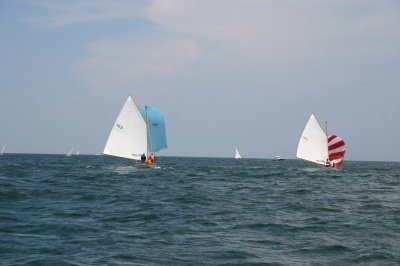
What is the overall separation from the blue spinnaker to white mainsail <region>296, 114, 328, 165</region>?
66.2ft

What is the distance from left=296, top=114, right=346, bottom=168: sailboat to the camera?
62638 millimetres

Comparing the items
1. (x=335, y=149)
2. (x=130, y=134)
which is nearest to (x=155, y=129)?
(x=130, y=134)

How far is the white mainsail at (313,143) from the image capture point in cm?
6259

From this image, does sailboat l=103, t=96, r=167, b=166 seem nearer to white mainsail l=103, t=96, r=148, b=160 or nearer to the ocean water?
white mainsail l=103, t=96, r=148, b=160

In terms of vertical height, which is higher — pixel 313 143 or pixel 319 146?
pixel 313 143

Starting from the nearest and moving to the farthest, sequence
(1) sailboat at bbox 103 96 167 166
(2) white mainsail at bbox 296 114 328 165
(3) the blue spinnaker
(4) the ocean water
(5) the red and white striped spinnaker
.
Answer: (4) the ocean water
(1) sailboat at bbox 103 96 167 166
(3) the blue spinnaker
(2) white mainsail at bbox 296 114 328 165
(5) the red and white striped spinnaker

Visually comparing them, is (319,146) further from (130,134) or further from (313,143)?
(130,134)

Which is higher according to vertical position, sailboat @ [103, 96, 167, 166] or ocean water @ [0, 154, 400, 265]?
sailboat @ [103, 96, 167, 166]

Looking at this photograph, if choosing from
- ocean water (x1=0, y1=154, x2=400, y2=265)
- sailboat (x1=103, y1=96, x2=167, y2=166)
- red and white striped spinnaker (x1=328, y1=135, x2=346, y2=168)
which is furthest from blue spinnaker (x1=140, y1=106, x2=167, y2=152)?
ocean water (x1=0, y1=154, x2=400, y2=265)

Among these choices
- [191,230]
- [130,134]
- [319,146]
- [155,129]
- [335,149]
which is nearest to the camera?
[191,230]

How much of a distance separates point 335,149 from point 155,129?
81.4ft

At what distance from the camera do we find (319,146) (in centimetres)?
6300

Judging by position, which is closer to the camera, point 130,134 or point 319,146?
point 130,134

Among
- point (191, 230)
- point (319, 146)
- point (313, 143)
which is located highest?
point (313, 143)
